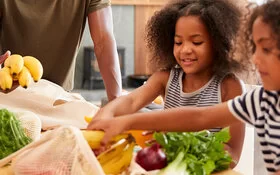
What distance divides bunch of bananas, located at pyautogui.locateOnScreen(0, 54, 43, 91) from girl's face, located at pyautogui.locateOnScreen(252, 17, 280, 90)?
33.8 inches

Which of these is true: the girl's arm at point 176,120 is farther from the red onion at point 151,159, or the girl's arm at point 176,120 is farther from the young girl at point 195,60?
the young girl at point 195,60

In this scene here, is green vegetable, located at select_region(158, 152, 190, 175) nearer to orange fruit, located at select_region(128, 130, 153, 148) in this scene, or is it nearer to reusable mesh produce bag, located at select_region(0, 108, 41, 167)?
orange fruit, located at select_region(128, 130, 153, 148)

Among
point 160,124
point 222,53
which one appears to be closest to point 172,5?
point 222,53

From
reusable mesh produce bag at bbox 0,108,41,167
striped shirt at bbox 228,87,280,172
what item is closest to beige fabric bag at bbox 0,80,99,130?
reusable mesh produce bag at bbox 0,108,41,167

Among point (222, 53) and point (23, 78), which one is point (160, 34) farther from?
point (23, 78)

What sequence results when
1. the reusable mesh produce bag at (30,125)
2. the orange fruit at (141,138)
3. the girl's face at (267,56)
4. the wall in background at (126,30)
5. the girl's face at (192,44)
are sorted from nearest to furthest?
1. the girl's face at (267,56)
2. the orange fruit at (141,138)
3. the reusable mesh produce bag at (30,125)
4. the girl's face at (192,44)
5. the wall in background at (126,30)

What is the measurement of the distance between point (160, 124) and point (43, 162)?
269 mm

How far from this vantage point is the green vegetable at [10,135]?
127 cm

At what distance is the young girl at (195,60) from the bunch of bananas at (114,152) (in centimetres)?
28

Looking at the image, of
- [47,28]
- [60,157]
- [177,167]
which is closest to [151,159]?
[177,167]

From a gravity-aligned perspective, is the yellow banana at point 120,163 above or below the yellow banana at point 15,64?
below

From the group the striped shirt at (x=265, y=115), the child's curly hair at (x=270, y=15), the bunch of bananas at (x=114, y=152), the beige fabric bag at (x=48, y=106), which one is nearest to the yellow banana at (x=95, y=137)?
the bunch of bananas at (x=114, y=152)

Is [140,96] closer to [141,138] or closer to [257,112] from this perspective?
[141,138]

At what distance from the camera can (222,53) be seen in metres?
1.51
